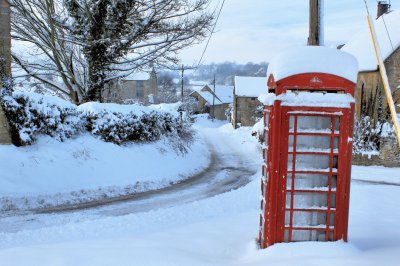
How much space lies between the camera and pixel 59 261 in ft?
13.4

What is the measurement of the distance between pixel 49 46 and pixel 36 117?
533cm

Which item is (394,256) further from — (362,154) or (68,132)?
(362,154)

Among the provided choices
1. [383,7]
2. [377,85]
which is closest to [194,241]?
[377,85]

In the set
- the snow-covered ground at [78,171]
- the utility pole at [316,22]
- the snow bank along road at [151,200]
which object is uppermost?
the utility pole at [316,22]

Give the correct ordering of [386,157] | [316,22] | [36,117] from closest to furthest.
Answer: [316,22] → [36,117] → [386,157]

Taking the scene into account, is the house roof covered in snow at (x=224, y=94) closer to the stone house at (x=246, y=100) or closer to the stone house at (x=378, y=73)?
the stone house at (x=246, y=100)

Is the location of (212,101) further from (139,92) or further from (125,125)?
(125,125)

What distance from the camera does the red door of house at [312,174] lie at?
15.1ft

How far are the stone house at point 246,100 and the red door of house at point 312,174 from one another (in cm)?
3908

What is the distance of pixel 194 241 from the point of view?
211 inches

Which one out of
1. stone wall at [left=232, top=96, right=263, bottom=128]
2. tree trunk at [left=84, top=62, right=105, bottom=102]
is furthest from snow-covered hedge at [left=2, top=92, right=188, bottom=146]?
stone wall at [left=232, top=96, right=263, bottom=128]

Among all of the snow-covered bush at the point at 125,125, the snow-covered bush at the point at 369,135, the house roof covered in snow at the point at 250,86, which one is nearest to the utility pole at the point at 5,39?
the snow-covered bush at the point at 125,125

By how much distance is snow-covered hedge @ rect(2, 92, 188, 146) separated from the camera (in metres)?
11.5

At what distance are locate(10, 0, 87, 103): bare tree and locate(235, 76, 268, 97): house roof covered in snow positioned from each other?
32.1 metres
